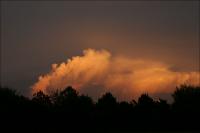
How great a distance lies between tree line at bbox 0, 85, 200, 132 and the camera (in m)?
61.5

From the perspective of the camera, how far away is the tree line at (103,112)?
6147 centimetres

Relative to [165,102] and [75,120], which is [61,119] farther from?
[165,102]

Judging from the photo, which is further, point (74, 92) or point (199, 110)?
point (74, 92)

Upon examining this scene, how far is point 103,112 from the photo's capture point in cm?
7994

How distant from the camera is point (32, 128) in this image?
5900 cm

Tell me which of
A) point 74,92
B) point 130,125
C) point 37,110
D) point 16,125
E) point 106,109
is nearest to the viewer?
point 16,125

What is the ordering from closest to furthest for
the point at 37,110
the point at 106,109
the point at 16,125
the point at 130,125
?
1. the point at 16,125
2. the point at 37,110
3. the point at 130,125
4. the point at 106,109

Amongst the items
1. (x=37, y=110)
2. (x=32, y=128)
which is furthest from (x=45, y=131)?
(x=37, y=110)

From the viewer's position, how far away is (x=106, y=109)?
84.5 metres

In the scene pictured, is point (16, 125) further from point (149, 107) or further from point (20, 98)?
point (149, 107)

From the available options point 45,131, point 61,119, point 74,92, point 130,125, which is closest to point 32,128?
point 45,131

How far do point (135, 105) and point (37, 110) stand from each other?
29.2 m

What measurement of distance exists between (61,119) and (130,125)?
52.5 ft

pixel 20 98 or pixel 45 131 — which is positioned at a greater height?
pixel 20 98
